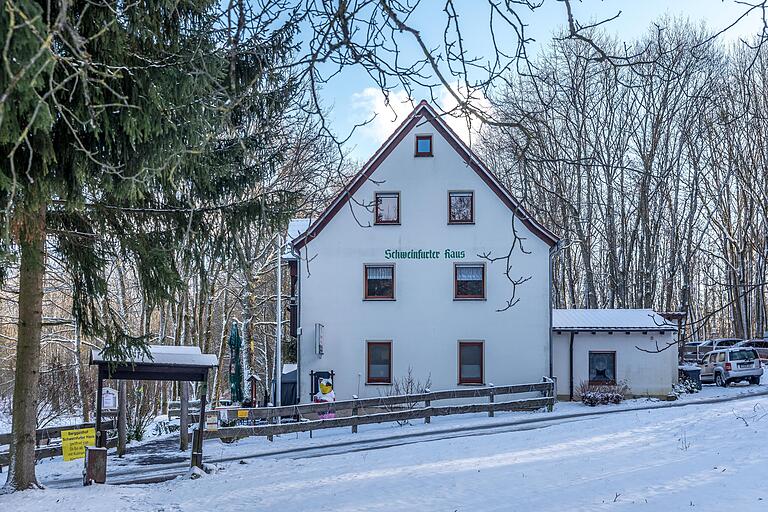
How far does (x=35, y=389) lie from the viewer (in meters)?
12.3

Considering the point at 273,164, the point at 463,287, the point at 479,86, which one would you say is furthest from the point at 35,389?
the point at 463,287

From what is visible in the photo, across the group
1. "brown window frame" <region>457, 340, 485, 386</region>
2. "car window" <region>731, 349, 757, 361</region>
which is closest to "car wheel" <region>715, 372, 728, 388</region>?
"car window" <region>731, 349, 757, 361</region>

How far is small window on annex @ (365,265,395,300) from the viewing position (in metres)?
25.9

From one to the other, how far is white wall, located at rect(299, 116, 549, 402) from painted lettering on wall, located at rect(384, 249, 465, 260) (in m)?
0.14

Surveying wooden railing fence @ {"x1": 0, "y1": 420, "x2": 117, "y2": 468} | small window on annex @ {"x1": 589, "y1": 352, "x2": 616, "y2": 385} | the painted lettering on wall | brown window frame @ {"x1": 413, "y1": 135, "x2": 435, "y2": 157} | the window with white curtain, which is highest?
brown window frame @ {"x1": 413, "y1": 135, "x2": 435, "y2": 157}

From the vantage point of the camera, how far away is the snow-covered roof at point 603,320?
2789cm

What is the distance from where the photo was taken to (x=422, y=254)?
1017 inches

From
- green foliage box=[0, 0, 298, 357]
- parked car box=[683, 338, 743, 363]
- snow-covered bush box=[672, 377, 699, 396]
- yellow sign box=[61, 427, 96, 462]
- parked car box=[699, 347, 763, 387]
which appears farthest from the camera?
parked car box=[683, 338, 743, 363]

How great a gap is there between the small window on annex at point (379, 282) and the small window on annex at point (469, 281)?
215 centimetres

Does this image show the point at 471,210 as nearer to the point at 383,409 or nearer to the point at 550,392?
the point at 550,392

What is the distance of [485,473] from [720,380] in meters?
23.1

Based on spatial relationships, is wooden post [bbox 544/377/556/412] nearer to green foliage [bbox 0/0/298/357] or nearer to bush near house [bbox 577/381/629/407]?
bush near house [bbox 577/381/629/407]

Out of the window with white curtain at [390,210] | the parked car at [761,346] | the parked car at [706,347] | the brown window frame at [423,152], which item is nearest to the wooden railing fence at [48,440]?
the window with white curtain at [390,210]

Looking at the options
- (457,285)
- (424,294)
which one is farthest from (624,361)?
(424,294)
